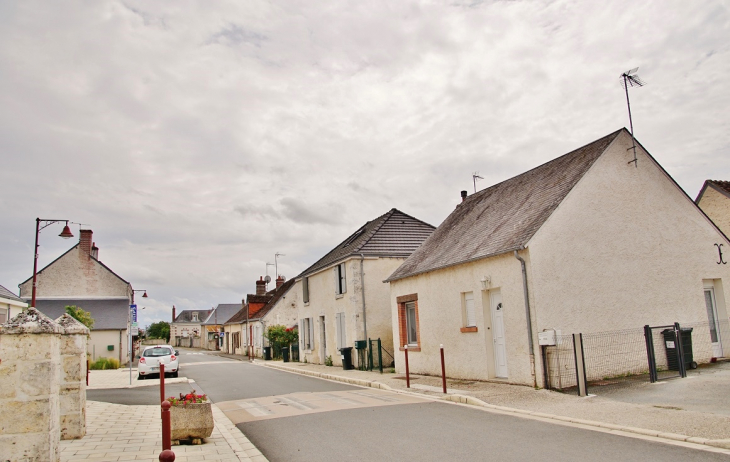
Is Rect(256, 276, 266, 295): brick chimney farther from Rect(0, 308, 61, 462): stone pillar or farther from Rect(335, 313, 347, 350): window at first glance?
Rect(0, 308, 61, 462): stone pillar

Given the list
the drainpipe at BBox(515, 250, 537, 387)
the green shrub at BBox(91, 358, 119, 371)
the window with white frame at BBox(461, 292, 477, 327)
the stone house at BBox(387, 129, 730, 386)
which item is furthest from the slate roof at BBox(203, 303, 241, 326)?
the drainpipe at BBox(515, 250, 537, 387)

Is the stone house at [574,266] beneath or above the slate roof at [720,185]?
beneath

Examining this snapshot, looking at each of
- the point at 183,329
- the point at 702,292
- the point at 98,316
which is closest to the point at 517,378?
the point at 702,292

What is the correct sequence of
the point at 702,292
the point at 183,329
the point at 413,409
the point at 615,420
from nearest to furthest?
1. the point at 615,420
2. the point at 413,409
3. the point at 702,292
4. the point at 183,329

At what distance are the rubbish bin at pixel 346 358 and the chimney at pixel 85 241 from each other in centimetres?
2292

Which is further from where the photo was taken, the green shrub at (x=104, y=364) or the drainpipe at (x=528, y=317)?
the green shrub at (x=104, y=364)

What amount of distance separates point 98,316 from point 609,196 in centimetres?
3161

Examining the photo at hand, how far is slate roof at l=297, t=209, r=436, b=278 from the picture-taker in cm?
2408

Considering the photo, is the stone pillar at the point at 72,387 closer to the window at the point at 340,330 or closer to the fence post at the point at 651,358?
the fence post at the point at 651,358

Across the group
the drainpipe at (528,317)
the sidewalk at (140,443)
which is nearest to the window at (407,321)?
the drainpipe at (528,317)

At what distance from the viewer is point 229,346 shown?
194ft

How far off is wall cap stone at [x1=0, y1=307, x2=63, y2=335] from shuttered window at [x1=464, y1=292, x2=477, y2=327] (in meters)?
11.5

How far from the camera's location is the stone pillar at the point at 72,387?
28.8 ft

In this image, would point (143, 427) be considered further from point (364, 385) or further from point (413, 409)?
point (364, 385)
